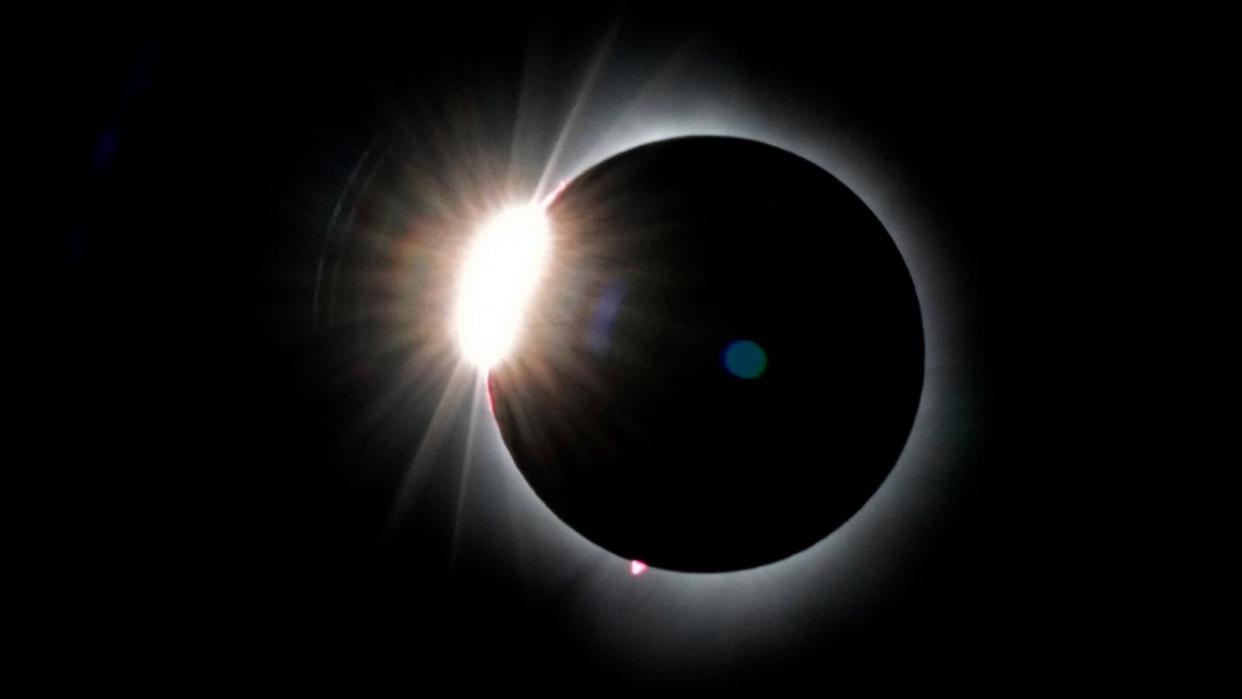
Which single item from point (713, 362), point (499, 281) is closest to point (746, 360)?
point (713, 362)

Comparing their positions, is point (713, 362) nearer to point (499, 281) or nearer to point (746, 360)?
point (746, 360)

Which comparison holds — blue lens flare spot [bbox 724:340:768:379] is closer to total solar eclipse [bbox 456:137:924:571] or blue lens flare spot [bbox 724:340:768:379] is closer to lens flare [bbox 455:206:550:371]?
total solar eclipse [bbox 456:137:924:571]

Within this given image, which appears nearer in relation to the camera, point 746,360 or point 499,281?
point 746,360

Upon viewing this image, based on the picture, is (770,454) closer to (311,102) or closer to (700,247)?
(700,247)

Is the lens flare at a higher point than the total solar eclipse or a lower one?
higher

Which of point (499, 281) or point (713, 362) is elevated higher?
point (499, 281)

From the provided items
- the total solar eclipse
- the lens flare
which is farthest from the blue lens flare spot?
the lens flare
